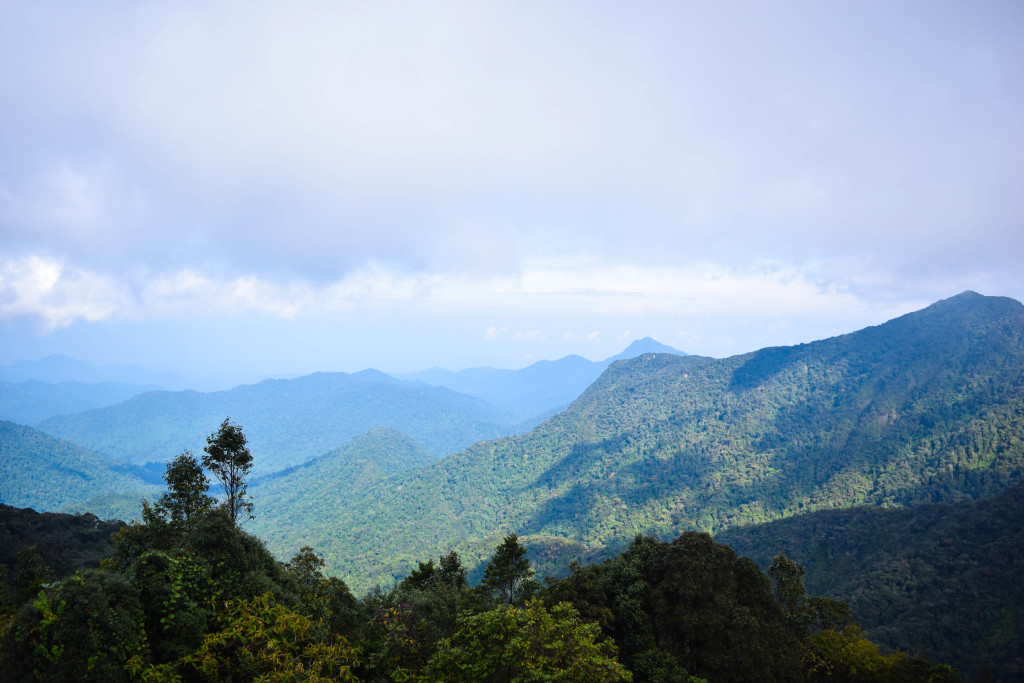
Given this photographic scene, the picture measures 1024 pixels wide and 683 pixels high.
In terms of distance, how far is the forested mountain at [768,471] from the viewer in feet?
405

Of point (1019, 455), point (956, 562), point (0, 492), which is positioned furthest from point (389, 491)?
point (1019, 455)

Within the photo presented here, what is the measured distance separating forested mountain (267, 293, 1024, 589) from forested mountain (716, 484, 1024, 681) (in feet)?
115

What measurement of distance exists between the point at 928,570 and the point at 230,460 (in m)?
102

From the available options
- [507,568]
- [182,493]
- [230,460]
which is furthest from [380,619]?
[507,568]

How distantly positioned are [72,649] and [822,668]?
3697 cm

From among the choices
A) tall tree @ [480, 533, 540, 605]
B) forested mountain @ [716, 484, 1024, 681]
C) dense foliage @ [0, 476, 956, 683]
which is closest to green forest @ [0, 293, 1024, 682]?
dense foliage @ [0, 476, 956, 683]

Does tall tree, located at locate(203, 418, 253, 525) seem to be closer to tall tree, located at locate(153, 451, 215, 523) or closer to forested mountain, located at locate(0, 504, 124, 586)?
tall tree, located at locate(153, 451, 215, 523)

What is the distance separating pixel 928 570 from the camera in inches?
2798

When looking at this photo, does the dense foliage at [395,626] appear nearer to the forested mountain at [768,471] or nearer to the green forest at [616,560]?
the green forest at [616,560]

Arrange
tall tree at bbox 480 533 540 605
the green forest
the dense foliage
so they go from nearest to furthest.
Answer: the dense foliage < the green forest < tall tree at bbox 480 533 540 605

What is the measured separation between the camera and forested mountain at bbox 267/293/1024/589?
4860 inches

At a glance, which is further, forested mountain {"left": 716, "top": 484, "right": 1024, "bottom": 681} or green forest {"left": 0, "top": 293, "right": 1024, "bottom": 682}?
forested mountain {"left": 716, "top": 484, "right": 1024, "bottom": 681}

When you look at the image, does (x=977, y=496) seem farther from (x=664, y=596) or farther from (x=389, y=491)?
(x=389, y=491)

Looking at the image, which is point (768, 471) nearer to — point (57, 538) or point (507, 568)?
point (507, 568)
